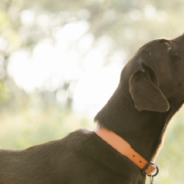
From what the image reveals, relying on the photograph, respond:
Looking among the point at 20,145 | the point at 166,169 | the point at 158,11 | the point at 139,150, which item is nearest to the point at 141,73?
the point at 139,150

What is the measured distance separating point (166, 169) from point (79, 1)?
47.2 ft

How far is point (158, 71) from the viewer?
340 centimetres

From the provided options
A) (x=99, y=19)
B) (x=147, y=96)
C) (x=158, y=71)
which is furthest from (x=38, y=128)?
(x=99, y=19)

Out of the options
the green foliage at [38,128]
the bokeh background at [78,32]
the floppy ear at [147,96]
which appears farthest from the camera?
the bokeh background at [78,32]

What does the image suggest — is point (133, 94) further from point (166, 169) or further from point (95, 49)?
point (95, 49)

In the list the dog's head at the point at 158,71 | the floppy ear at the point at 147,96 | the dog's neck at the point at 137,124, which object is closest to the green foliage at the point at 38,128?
the dog's neck at the point at 137,124

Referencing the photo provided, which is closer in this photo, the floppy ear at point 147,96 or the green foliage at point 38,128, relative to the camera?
the floppy ear at point 147,96

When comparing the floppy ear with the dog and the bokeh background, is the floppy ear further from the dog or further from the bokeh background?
the bokeh background

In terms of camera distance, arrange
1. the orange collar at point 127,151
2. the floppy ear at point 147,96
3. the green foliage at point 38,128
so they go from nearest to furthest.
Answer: the floppy ear at point 147,96, the orange collar at point 127,151, the green foliage at point 38,128

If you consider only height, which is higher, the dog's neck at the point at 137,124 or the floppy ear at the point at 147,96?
the floppy ear at the point at 147,96

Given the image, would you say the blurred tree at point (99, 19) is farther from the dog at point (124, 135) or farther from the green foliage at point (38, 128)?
the dog at point (124, 135)

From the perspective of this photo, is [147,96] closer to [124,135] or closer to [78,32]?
[124,135]

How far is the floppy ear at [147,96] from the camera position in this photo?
3.13m

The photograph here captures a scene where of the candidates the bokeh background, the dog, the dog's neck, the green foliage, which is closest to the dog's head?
the dog
